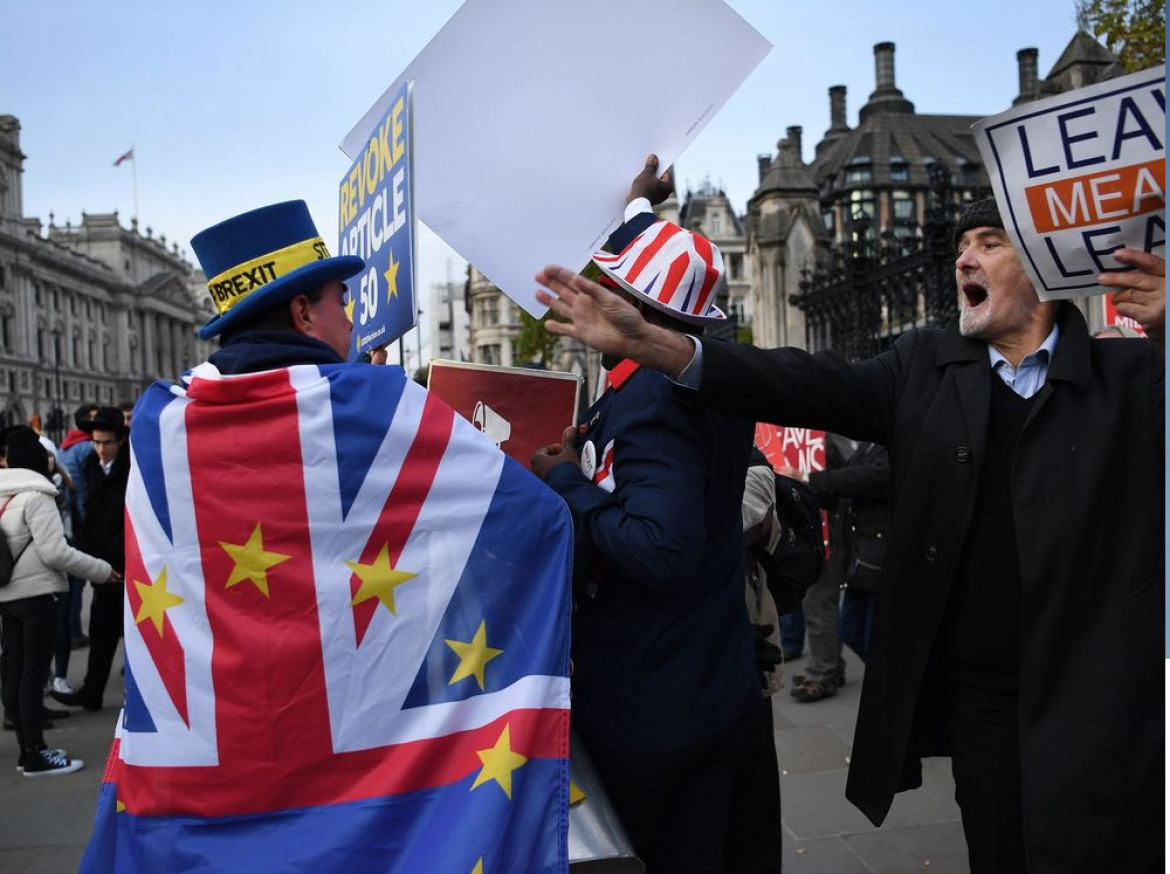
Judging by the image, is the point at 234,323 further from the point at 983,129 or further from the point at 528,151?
the point at 983,129

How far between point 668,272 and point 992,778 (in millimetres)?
1335

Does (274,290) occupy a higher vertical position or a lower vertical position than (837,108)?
lower

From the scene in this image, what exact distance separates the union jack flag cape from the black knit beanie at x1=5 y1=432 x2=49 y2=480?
178 inches

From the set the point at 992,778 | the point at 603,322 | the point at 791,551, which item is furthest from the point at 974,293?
the point at 791,551

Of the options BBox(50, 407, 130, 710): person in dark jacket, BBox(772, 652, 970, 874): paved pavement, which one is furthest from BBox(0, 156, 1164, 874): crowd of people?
BBox(50, 407, 130, 710): person in dark jacket

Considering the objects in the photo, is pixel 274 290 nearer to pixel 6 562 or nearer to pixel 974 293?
pixel 974 293

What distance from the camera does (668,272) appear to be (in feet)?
7.77

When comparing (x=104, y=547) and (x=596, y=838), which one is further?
(x=104, y=547)

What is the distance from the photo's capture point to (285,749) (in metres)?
2.08

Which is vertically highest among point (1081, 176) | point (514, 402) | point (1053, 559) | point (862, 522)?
point (1081, 176)

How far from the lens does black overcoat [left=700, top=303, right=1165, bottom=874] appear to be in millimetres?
2148

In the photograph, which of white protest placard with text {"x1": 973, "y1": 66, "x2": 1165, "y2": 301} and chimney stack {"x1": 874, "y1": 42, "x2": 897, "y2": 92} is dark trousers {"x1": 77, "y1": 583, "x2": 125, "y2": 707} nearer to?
white protest placard with text {"x1": 973, "y1": 66, "x2": 1165, "y2": 301}

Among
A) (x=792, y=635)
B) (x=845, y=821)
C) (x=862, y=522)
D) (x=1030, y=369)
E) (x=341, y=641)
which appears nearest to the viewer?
(x=341, y=641)

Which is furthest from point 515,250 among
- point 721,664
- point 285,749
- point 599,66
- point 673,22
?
point 285,749
